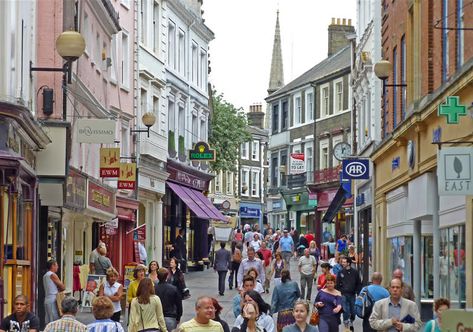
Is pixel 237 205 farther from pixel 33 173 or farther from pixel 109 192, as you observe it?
pixel 33 173

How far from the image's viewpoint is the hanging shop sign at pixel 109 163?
3397 cm

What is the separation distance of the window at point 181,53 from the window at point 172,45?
85 centimetres

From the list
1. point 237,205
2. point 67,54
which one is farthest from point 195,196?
point 237,205

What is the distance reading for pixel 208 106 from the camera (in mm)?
57156

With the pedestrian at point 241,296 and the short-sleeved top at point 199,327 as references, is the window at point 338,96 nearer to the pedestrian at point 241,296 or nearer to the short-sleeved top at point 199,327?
the pedestrian at point 241,296

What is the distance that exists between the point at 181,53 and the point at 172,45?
172cm

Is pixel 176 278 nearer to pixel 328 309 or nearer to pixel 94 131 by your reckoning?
pixel 94 131

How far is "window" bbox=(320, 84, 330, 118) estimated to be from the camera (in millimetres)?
72688

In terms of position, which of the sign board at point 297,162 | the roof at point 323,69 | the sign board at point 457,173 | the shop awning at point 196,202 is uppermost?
the roof at point 323,69

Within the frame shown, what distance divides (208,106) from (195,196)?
6296 mm

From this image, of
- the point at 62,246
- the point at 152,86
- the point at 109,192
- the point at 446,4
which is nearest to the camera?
the point at 446,4

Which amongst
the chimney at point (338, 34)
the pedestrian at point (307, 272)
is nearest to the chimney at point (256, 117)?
the chimney at point (338, 34)

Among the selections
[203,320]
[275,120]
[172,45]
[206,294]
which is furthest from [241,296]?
[275,120]

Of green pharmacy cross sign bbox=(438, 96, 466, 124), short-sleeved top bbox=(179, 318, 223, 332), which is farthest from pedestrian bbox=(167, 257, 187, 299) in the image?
short-sleeved top bbox=(179, 318, 223, 332)
